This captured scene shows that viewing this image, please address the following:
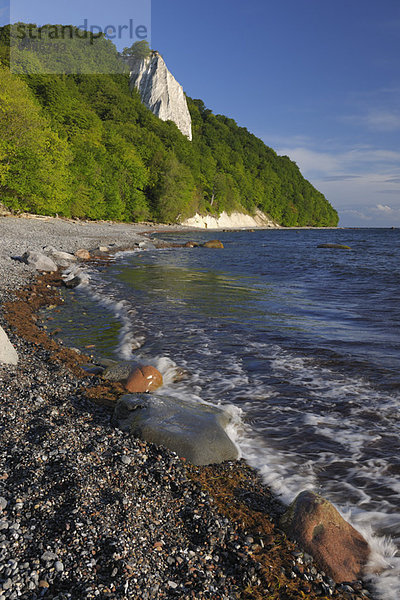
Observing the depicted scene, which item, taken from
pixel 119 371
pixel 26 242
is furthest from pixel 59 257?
pixel 119 371

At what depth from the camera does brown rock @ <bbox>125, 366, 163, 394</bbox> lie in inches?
251

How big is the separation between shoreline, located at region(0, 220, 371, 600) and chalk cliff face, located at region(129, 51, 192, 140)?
368 feet

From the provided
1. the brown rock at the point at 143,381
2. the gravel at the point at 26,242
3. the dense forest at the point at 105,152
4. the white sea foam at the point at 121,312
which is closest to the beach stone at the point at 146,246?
the gravel at the point at 26,242

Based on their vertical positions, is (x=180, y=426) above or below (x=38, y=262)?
below

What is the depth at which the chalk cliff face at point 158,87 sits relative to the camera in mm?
102500

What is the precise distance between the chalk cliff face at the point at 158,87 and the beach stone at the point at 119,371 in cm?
10955

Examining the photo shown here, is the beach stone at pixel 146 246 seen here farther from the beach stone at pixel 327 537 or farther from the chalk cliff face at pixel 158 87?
the chalk cliff face at pixel 158 87

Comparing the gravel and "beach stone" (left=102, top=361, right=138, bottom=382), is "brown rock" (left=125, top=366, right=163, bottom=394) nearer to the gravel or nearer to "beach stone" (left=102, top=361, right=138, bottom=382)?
"beach stone" (left=102, top=361, right=138, bottom=382)

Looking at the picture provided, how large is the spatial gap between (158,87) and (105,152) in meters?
59.7

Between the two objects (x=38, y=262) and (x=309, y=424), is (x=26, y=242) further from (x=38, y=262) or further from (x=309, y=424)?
(x=309, y=424)

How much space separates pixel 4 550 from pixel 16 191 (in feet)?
125

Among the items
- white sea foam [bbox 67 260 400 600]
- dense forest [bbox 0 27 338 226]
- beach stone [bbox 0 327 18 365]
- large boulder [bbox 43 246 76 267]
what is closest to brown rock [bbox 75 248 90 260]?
large boulder [bbox 43 246 76 267]

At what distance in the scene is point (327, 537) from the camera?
3.15 m

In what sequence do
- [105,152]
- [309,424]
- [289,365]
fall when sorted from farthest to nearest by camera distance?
[105,152]
[289,365]
[309,424]
